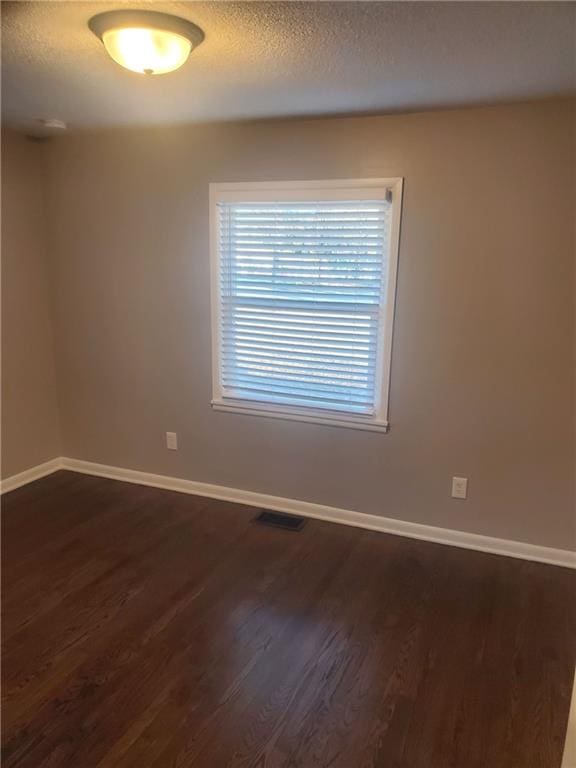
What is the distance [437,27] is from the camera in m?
1.68

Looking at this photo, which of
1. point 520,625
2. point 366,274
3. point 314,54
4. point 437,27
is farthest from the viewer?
point 366,274

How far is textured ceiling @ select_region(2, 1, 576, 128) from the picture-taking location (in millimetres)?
1615

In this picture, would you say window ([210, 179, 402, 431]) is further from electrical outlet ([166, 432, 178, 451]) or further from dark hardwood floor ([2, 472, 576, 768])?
dark hardwood floor ([2, 472, 576, 768])

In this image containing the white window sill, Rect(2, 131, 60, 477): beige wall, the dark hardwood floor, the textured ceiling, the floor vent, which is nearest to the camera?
the textured ceiling

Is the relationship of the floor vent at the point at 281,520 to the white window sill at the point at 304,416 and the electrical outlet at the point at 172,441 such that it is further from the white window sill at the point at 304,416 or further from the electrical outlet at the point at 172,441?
the electrical outlet at the point at 172,441

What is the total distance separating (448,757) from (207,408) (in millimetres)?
2290

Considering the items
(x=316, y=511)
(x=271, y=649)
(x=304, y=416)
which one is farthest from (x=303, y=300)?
(x=271, y=649)

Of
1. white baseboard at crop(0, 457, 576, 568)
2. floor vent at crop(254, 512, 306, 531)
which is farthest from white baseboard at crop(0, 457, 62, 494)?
floor vent at crop(254, 512, 306, 531)

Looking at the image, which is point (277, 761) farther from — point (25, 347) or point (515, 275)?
point (25, 347)

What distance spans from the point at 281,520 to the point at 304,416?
648 millimetres

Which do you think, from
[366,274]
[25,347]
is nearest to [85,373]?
[25,347]

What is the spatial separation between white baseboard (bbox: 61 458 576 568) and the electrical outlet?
219 mm

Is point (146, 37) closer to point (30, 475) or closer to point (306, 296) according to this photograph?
point (306, 296)

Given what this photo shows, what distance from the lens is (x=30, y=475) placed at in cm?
379
